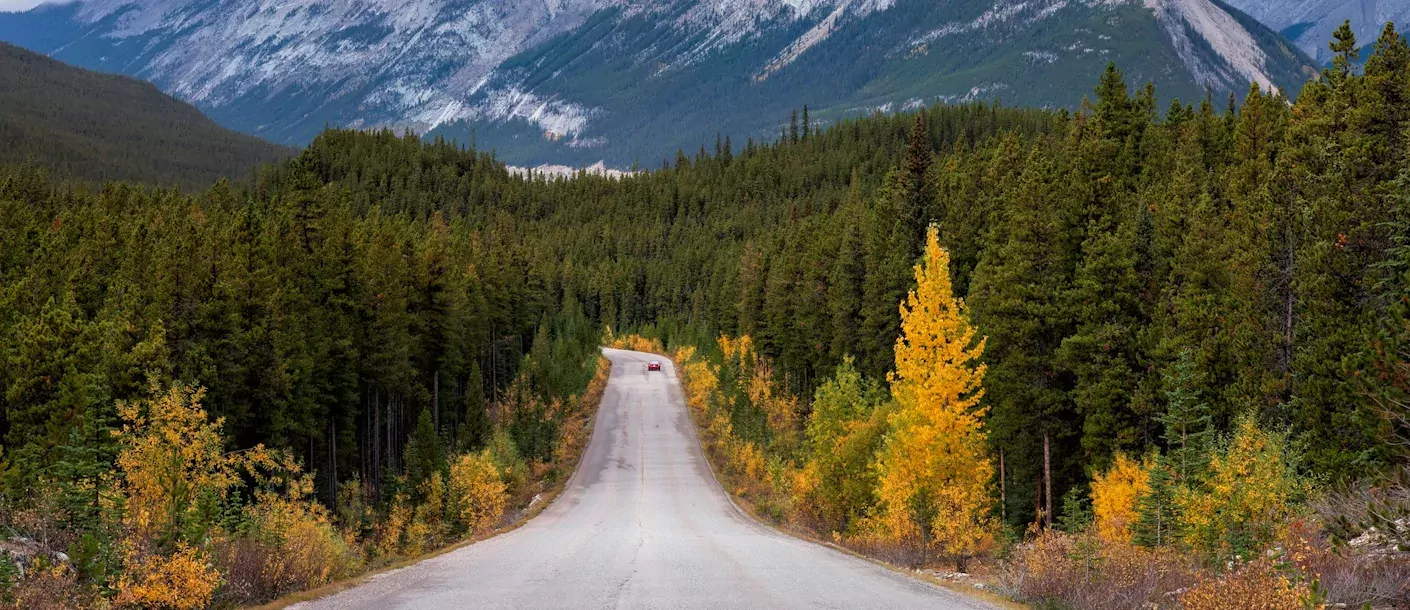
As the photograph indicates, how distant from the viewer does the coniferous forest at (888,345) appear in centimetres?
1872

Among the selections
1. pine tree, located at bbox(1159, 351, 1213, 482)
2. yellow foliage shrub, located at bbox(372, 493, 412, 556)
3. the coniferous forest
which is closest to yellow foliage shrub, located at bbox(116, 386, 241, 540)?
the coniferous forest

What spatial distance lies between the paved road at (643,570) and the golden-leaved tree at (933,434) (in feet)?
9.68

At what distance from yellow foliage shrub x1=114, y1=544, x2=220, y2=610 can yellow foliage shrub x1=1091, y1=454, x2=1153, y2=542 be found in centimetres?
2140

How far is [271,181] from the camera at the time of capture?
18812 cm

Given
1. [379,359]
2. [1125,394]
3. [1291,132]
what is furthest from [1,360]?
[1291,132]

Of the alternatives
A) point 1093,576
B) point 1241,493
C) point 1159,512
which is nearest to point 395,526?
point 1159,512

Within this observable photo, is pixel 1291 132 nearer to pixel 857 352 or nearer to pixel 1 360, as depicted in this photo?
pixel 857 352

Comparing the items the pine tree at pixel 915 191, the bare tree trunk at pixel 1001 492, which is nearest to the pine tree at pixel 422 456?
the bare tree trunk at pixel 1001 492

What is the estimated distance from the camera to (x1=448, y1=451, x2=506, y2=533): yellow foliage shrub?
126 feet

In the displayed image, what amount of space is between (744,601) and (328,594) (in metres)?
6.56

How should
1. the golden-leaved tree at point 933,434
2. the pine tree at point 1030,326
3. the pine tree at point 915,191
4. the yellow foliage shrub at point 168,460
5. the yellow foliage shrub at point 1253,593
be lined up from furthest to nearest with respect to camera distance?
the pine tree at point 915,191, the pine tree at point 1030,326, the golden-leaved tree at point 933,434, the yellow foliage shrub at point 168,460, the yellow foliage shrub at point 1253,593

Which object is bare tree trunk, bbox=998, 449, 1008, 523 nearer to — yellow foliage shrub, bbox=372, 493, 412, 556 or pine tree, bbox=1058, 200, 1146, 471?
pine tree, bbox=1058, 200, 1146, 471

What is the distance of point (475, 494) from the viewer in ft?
128

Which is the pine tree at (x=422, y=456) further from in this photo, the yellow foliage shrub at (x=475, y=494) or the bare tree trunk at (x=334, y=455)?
the yellow foliage shrub at (x=475, y=494)
